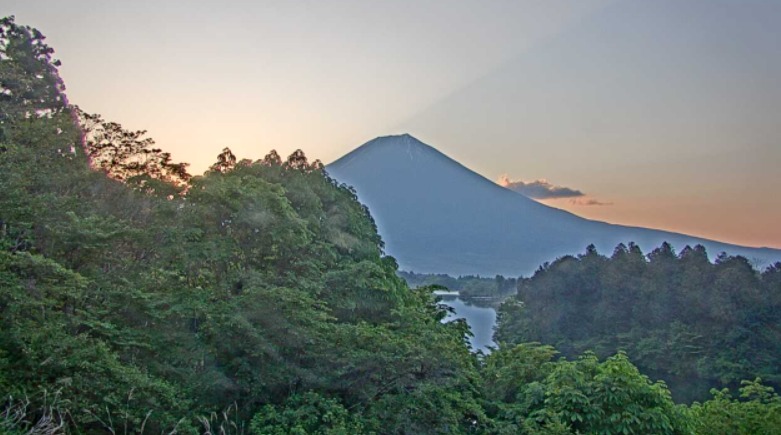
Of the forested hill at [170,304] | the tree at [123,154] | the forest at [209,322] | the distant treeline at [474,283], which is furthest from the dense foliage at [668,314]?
the distant treeline at [474,283]

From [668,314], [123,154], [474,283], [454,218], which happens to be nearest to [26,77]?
[123,154]

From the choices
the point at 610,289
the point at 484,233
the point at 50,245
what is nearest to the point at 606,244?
the point at 484,233

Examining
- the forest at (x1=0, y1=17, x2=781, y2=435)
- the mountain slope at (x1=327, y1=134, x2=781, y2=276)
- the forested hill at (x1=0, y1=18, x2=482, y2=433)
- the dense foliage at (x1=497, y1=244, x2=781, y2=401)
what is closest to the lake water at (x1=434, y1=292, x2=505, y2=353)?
the mountain slope at (x1=327, y1=134, x2=781, y2=276)

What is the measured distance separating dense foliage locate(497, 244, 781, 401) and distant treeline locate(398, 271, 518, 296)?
58.7 feet

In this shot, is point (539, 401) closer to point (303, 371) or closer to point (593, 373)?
point (593, 373)

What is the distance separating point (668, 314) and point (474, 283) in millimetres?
30917

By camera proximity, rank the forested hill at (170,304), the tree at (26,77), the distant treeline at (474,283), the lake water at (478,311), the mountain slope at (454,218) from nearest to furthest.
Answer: the forested hill at (170,304)
the tree at (26,77)
the lake water at (478,311)
the mountain slope at (454,218)
the distant treeline at (474,283)

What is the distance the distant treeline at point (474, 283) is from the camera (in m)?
41.9

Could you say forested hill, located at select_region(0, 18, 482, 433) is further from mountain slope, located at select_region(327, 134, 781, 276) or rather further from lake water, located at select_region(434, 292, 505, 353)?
mountain slope, located at select_region(327, 134, 781, 276)

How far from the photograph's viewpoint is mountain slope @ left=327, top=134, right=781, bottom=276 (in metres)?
40.8

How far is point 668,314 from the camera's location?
18.1m

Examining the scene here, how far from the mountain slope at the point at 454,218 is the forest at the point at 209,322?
32.3 meters

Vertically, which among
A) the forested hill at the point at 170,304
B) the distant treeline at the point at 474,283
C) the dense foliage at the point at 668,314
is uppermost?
the distant treeline at the point at 474,283

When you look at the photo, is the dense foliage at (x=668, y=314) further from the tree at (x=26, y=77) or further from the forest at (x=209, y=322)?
the tree at (x=26, y=77)
